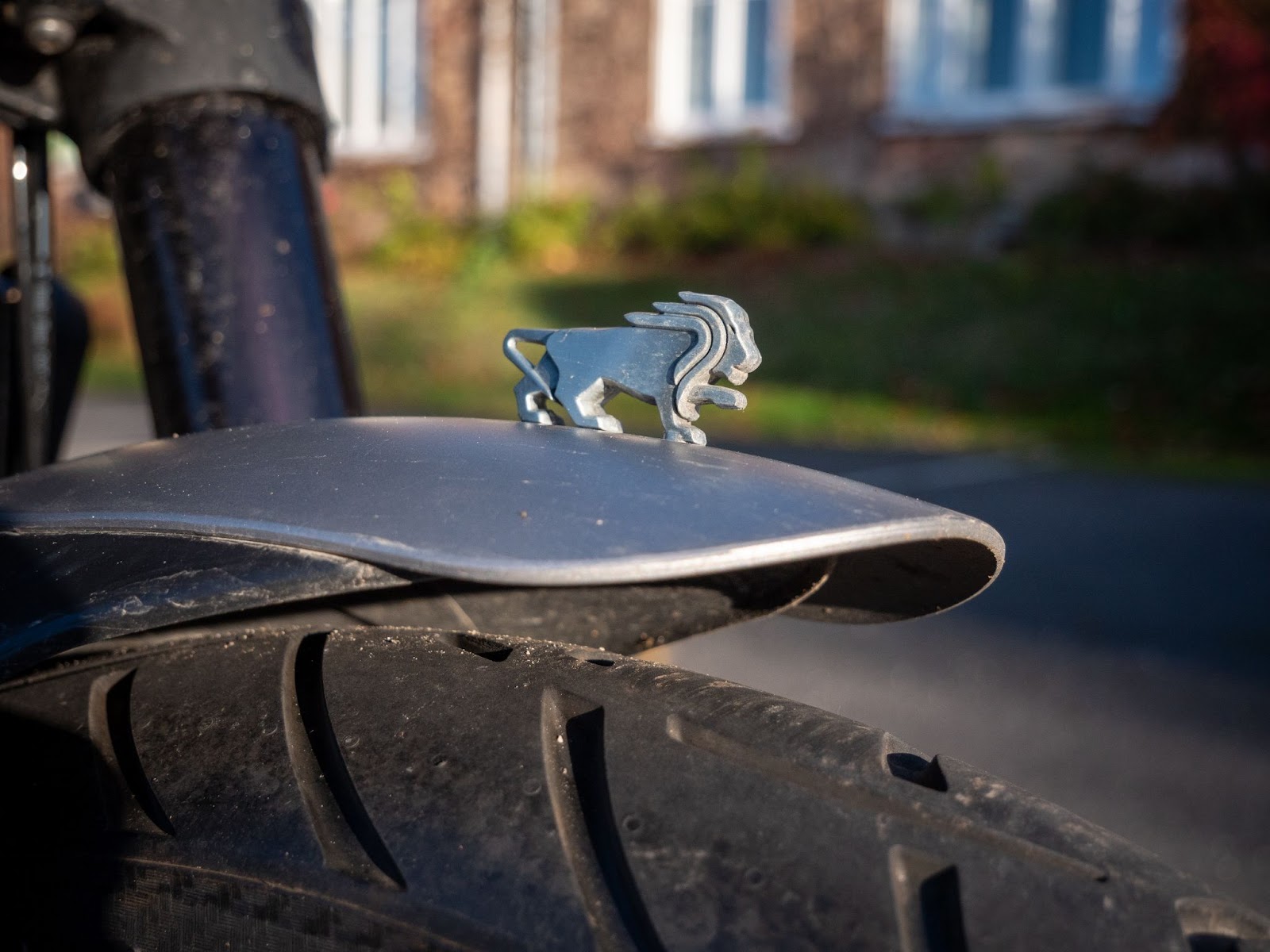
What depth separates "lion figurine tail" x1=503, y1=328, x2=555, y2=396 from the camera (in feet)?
3.41

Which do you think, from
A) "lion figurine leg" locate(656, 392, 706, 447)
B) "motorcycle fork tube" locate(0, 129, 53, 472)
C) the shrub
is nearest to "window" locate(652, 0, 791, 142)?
the shrub

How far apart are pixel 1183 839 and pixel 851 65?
12.0 metres

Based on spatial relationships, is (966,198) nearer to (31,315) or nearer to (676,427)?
(31,315)

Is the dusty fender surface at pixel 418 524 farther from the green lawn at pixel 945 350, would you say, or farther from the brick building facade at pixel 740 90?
the brick building facade at pixel 740 90

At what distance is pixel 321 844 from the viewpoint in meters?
0.81

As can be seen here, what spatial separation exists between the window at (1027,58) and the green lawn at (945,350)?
1765mm

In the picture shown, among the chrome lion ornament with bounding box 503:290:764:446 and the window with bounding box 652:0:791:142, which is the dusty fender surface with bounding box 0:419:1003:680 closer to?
the chrome lion ornament with bounding box 503:290:764:446

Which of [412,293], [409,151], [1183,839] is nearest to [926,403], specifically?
[412,293]

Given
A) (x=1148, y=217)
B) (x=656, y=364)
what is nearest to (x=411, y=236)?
(x=1148, y=217)

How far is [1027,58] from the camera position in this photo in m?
12.8

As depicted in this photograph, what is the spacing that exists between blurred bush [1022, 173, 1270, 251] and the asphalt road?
5790 mm

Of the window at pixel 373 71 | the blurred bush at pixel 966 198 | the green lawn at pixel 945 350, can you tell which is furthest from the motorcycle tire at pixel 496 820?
the window at pixel 373 71

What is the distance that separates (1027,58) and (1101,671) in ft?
33.7

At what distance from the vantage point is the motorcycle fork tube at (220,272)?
130cm
